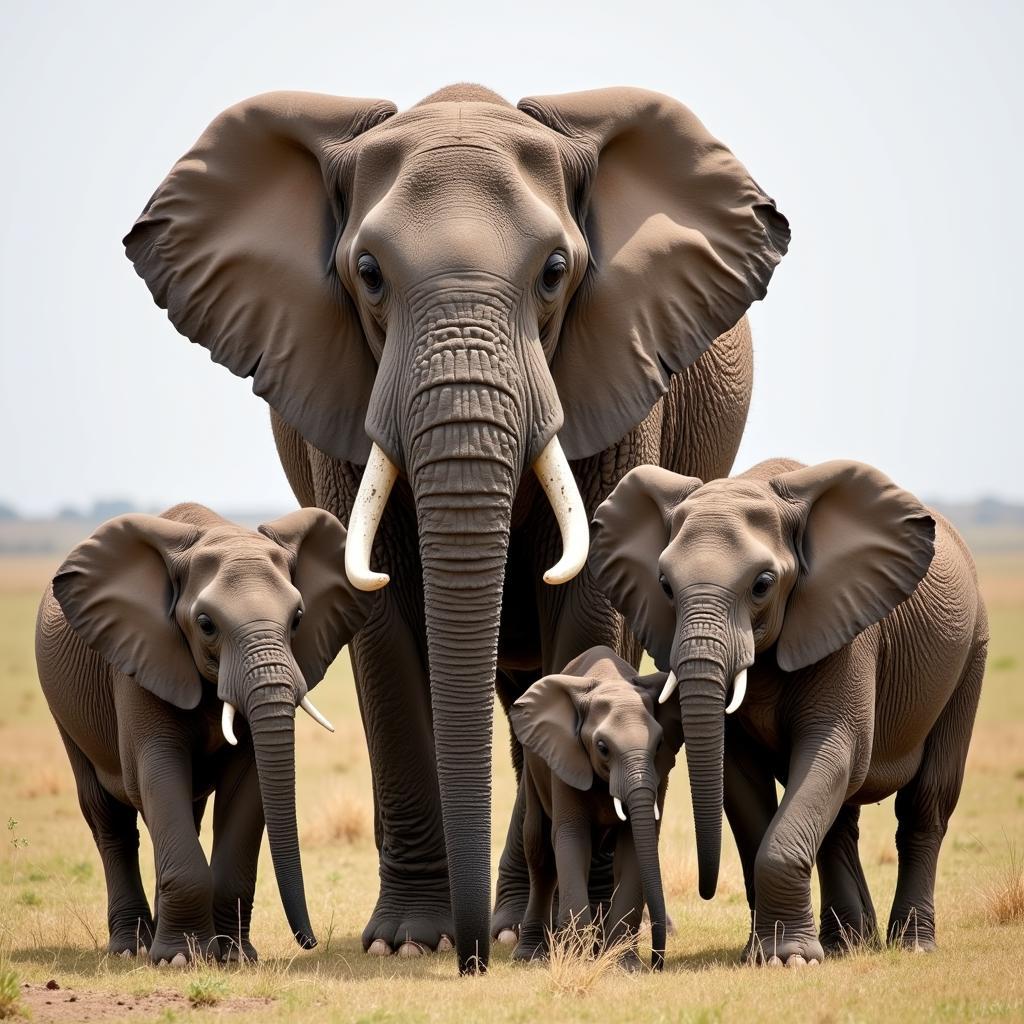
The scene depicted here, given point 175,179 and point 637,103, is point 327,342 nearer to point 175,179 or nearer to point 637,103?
point 175,179

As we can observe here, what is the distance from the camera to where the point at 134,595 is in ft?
33.5

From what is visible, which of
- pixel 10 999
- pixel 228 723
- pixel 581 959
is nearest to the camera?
pixel 10 999

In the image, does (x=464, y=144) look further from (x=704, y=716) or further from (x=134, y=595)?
(x=704, y=716)

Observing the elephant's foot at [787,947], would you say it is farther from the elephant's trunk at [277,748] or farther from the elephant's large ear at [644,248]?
the elephant's large ear at [644,248]

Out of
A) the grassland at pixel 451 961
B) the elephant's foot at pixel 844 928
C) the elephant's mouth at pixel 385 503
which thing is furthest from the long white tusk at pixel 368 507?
the elephant's foot at pixel 844 928

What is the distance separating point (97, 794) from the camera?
36.8 feet

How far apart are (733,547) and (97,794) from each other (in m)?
3.87

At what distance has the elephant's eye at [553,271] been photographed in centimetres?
970

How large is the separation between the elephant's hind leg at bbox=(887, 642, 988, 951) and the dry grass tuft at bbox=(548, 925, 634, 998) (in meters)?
1.81

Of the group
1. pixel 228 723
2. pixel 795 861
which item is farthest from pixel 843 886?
pixel 228 723

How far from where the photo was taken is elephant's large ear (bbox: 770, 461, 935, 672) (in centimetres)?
970

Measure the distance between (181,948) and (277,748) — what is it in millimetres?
1127

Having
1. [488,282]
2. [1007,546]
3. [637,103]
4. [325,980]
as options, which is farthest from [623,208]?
[1007,546]

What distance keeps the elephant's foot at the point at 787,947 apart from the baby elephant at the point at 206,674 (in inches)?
78.0
